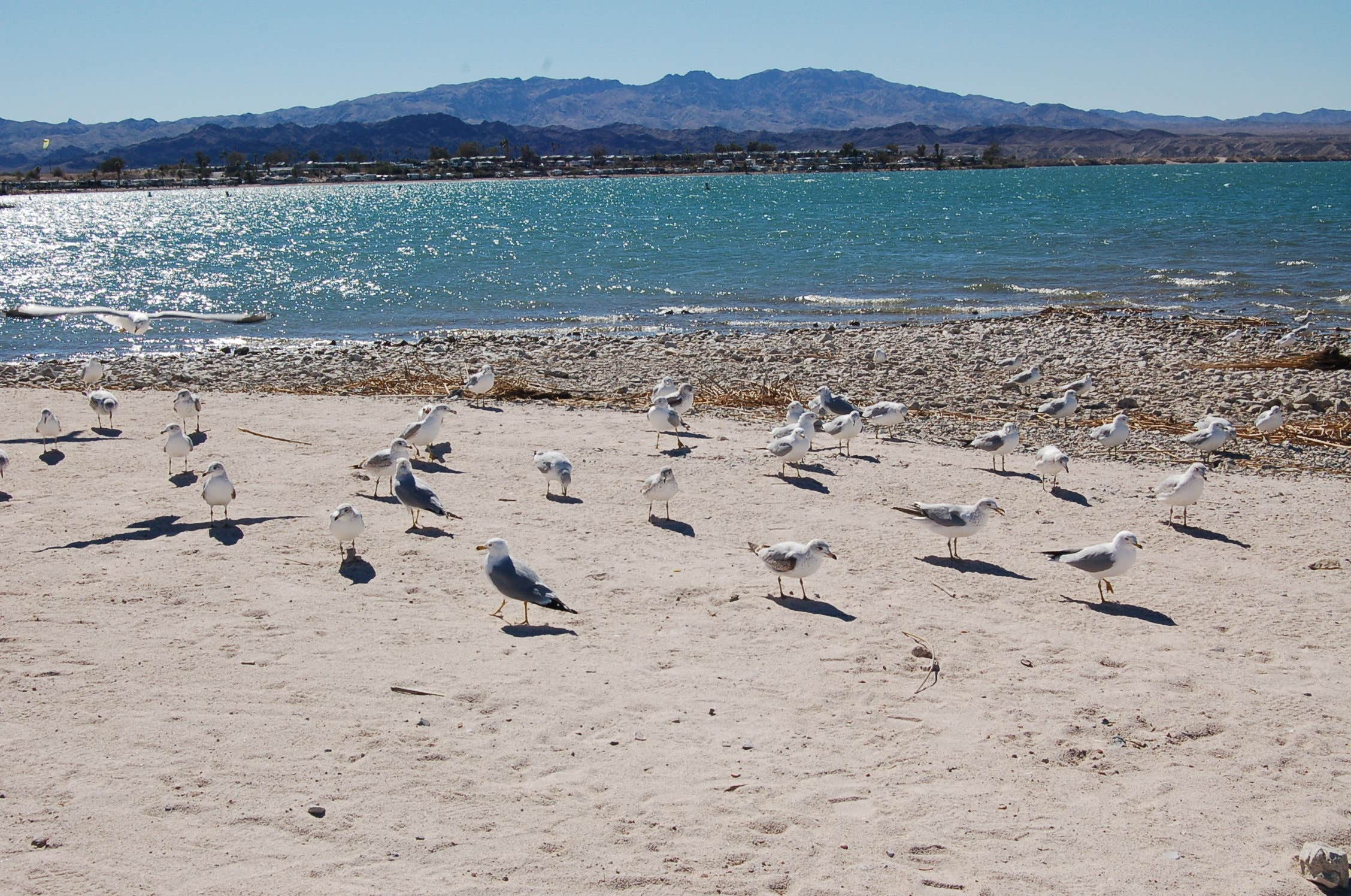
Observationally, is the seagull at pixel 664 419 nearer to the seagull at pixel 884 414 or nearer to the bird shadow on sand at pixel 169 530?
the seagull at pixel 884 414

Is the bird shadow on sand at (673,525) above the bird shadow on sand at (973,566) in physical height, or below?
above

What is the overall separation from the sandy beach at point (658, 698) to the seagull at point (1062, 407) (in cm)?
346

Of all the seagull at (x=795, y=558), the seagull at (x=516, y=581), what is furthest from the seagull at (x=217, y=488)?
the seagull at (x=795, y=558)

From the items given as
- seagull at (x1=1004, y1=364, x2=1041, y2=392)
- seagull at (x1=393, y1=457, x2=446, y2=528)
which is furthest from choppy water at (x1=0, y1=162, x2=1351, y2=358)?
seagull at (x1=393, y1=457, x2=446, y2=528)

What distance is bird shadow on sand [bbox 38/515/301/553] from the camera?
9406mm

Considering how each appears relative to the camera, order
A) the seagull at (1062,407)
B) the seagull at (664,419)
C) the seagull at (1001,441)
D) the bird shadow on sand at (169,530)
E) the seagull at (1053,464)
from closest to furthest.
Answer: the bird shadow on sand at (169,530) → the seagull at (1053,464) → the seagull at (1001,441) → the seagull at (664,419) → the seagull at (1062,407)

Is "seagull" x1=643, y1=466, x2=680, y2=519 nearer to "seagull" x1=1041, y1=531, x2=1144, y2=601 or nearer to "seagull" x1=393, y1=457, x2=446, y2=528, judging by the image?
"seagull" x1=393, y1=457, x2=446, y2=528

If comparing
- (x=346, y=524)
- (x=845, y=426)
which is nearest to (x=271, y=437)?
(x=346, y=524)

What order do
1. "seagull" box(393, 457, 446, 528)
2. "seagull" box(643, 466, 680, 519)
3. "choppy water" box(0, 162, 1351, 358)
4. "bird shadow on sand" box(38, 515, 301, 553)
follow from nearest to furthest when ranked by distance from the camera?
"bird shadow on sand" box(38, 515, 301, 553) → "seagull" box(393, 457, 446, 528) → "seagull" box(643, 466, 680, 519) → "choppy water" box(0, 162, 1351, 358)

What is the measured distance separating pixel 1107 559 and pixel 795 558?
2675 millimetres

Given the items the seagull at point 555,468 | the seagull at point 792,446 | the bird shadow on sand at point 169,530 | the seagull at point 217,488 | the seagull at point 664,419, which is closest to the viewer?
the bird shadow on sand at point 169,530

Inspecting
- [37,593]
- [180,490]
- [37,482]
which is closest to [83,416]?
[37,482]

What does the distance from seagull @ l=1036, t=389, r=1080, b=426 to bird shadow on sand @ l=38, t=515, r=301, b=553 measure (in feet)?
33.9

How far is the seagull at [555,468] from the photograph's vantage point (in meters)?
11.4
